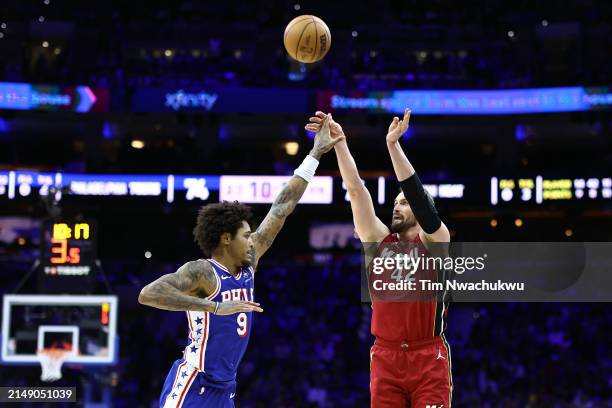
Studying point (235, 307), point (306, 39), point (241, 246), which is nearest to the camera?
point (235, 307)

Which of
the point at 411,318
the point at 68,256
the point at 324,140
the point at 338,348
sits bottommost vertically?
the point at 338,348

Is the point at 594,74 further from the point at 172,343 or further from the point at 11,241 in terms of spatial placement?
the point at 11,241

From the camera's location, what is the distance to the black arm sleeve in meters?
5.19

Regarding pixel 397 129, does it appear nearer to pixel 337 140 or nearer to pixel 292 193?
pixel 337 140

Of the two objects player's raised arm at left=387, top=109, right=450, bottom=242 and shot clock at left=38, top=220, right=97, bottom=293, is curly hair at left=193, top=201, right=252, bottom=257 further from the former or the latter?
shot clock at left=38, top=220, right=97, bottom=293

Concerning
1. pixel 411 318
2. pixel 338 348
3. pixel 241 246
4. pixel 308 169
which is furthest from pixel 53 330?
pixel 411 318

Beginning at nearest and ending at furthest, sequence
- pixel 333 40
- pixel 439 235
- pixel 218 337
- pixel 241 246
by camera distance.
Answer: pixel 218 337, pixel 241 246, pixel 439 235, pixel 333 40

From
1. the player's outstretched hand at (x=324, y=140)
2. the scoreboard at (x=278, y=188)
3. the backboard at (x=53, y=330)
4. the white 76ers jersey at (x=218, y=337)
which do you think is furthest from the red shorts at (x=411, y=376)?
the scoreboard at (x=278, y=188)

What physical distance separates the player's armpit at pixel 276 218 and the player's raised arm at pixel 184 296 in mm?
604

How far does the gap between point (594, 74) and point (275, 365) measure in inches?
411

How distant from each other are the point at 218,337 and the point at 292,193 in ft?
4.12

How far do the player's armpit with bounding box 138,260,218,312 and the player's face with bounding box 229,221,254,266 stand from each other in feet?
0.66

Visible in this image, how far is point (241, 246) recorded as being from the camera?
507 centimetres

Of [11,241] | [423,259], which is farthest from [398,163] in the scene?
[11,241]
